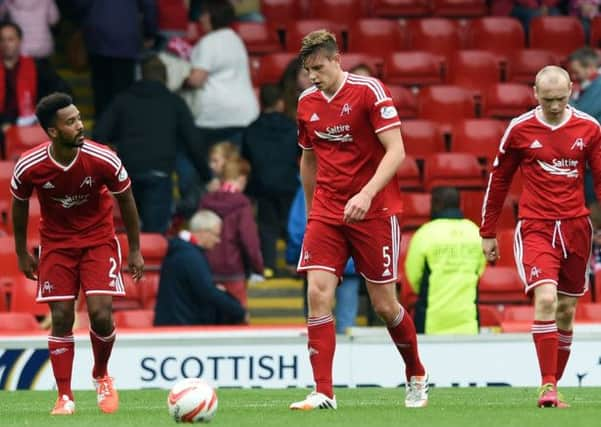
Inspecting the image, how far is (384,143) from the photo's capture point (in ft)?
31.3

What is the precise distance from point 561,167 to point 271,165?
6362mm

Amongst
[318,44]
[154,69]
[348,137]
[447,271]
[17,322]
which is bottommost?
[17,322]

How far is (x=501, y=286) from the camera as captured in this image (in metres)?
15.5

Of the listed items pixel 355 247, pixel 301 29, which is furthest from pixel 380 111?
pixel 301 29

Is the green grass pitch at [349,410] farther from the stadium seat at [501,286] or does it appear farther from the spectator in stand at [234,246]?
the stadium seat at [501,286]

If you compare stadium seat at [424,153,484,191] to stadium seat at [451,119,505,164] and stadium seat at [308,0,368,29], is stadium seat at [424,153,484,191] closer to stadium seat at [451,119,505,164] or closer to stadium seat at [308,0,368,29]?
stadium seat at [451,119,505,164]

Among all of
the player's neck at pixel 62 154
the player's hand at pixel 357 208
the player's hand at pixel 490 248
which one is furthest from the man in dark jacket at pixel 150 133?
the player's hand at pixel 357 208

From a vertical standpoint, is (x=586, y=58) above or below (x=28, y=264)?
above

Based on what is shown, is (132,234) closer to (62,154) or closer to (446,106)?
(62,154)

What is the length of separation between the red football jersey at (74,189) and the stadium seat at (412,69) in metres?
8.38

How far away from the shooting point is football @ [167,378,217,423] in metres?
8.91

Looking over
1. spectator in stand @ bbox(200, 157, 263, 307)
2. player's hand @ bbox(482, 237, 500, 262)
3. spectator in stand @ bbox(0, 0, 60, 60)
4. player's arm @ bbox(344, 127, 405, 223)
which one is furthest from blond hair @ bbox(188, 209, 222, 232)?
player's arm @ bbox(344, 127, 405, 223)

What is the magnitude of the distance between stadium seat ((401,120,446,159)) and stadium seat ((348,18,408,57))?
183cm

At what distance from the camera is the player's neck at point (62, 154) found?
9930mm
